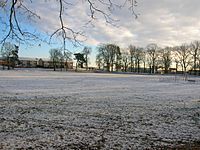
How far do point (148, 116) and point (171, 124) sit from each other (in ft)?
7.29

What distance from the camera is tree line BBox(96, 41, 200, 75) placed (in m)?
113

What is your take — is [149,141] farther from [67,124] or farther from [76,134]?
[67,124]

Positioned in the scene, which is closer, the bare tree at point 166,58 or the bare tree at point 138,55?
the bare tree at point 166,58

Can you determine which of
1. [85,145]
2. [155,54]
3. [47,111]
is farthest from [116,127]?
[155,54]

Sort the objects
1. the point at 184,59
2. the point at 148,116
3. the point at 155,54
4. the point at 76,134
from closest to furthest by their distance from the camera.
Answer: the point at 76,134 → the point at 148,116 → the point at 184,59 → the point at 155,54

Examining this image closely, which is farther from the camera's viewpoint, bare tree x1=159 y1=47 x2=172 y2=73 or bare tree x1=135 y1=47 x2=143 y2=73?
bare tree x1=135 y1=47 x2=143 y2=73

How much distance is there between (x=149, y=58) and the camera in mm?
128000

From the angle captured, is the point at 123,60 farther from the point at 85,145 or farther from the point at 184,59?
the point at 85,145

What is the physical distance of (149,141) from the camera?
9906 millimetres

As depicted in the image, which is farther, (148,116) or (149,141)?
(148,116)

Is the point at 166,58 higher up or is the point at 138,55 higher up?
the point at 138,55

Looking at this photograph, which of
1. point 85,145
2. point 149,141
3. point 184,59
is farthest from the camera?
point 184,59

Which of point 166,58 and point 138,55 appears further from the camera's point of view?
point 138,55

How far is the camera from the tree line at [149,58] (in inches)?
4459
